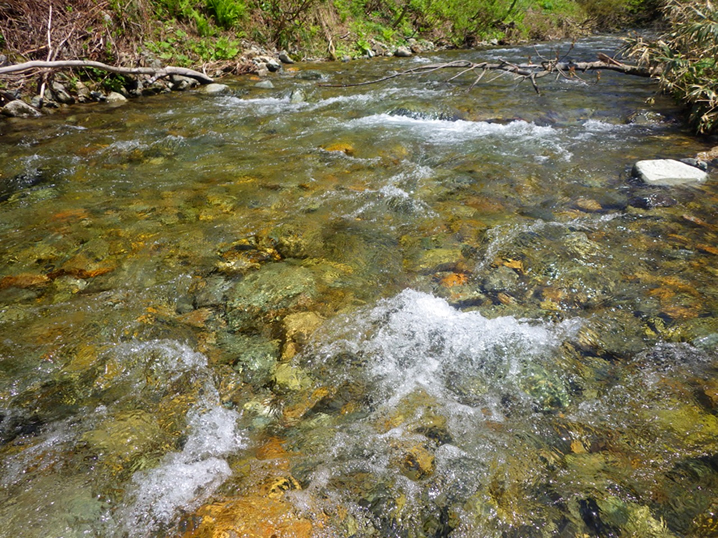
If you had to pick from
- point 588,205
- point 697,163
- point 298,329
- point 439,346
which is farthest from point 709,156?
point 298,329

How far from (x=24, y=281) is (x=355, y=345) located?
2809 mm

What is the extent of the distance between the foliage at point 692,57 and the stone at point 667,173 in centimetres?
165

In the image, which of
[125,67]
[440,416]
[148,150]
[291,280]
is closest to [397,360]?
[440,416]

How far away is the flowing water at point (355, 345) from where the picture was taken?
185 cm

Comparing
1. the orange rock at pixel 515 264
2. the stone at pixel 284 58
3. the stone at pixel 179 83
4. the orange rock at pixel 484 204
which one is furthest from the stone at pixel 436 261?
the stone at pixel 284 58

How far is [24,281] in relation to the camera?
10.6 feet

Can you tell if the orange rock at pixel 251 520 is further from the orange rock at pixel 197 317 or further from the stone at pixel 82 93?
the stone at pixel 82 93

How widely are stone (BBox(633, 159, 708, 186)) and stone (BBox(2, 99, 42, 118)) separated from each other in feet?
32.3

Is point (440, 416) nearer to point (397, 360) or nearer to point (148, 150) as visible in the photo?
point (397, 360)

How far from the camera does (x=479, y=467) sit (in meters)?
2.03

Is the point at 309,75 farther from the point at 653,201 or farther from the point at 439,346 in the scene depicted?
the point at 439,346

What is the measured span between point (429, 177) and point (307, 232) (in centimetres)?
199

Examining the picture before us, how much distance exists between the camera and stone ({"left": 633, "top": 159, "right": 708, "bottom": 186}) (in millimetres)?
4785

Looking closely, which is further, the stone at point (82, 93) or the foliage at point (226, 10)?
the foliage at point (226, 10)
